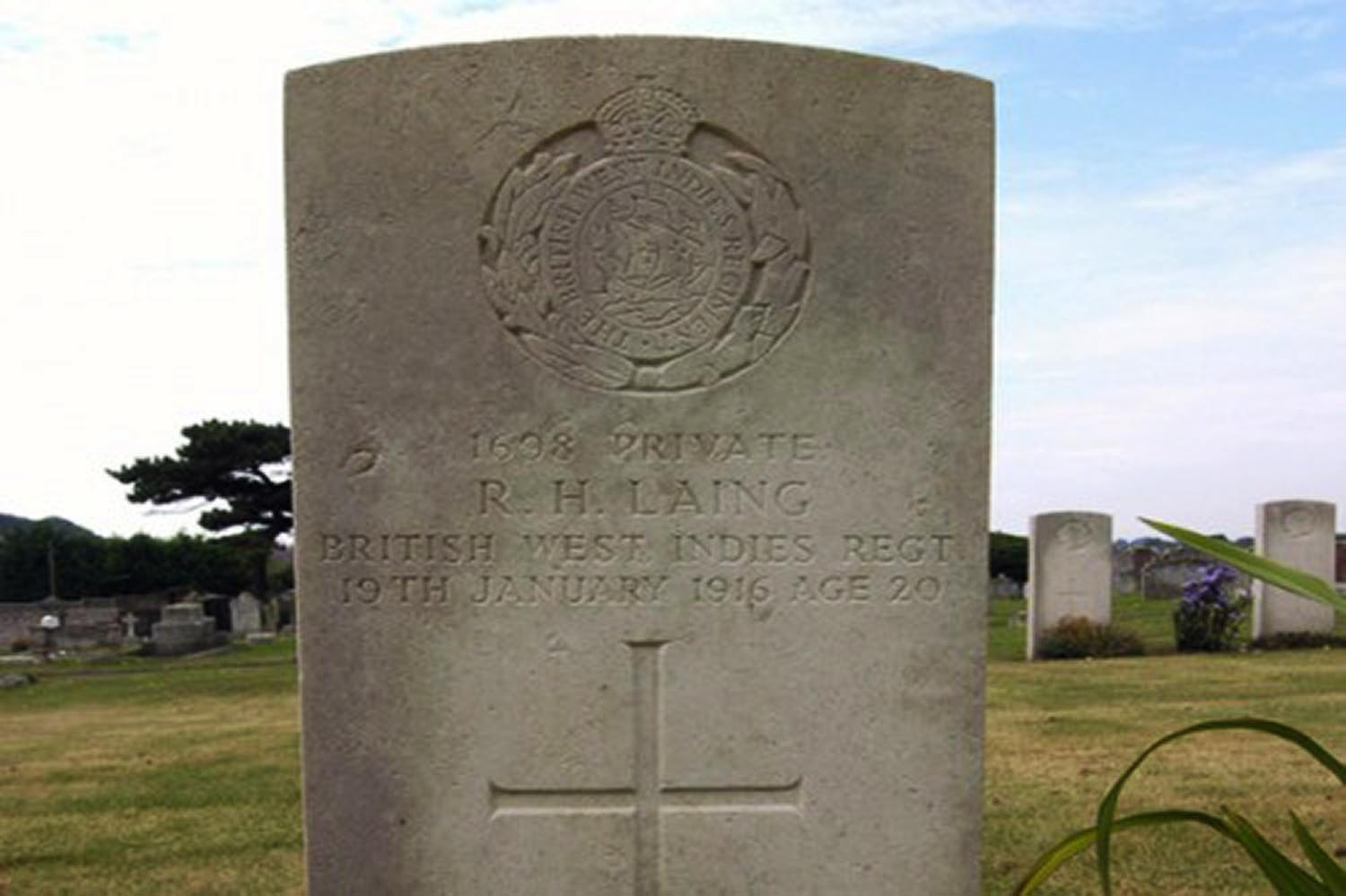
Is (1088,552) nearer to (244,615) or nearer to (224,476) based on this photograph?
(244,615)

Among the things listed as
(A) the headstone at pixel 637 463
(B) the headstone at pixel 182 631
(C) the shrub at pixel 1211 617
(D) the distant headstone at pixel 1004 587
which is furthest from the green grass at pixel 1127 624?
(B) the headstone at pixel 182 631

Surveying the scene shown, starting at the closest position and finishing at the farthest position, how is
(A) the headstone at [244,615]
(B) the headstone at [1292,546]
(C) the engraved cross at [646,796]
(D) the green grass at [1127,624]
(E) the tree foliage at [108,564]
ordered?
(C) the engraved cross at [646,796]
(B) the headstone at [1292,546]
(D) the green grass at [1127,624]
(A) the headstone at [244,615]
(E) the tree foliage at [108,564]

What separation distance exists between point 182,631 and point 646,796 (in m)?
19.4

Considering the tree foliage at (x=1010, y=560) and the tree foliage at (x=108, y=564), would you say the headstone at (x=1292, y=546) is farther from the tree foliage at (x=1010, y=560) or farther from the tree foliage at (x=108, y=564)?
the tree foliage at (x=108, y=564)

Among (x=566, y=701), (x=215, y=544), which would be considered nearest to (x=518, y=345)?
(x=566, y=701)

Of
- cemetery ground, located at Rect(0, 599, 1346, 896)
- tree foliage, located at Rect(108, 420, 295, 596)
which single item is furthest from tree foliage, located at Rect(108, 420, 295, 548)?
cemetery ground, located at Rect(0, 599, 1346, 896)

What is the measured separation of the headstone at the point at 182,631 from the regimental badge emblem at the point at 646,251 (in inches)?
759

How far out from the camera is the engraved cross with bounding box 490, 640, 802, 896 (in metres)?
3.44

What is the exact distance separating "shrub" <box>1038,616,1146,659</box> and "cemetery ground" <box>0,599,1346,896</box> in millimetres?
575

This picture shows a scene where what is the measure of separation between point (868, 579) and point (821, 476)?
307mm

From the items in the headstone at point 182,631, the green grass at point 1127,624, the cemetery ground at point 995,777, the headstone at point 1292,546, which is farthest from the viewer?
the headstone at point 182,631

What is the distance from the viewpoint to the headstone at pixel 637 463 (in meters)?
3.33

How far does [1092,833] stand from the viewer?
2.36 metres

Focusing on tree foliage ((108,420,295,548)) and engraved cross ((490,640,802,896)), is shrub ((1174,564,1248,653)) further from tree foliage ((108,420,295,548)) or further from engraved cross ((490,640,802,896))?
tree foliage ((108,420,295,548))
